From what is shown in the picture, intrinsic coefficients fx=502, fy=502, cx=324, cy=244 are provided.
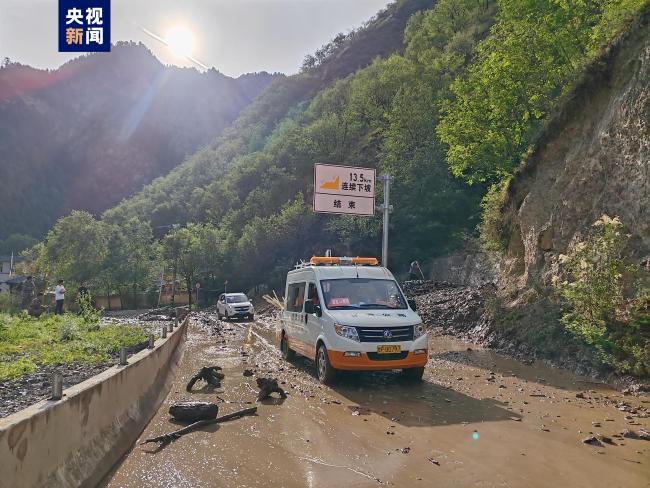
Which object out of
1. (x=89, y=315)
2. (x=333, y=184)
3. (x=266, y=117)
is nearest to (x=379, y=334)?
(x=89, y=315)

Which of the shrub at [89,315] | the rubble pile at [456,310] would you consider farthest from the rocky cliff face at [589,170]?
the shrub at [89,315]

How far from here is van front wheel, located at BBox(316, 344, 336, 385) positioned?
9477 millimetres

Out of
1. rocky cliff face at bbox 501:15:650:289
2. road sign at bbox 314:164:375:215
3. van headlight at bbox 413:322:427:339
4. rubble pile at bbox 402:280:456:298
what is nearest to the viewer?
van headlight at bbox 413:322:427:339

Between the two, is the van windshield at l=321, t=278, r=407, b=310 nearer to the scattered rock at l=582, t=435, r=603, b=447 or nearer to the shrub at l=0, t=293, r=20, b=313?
the scattered rock at l=582, t=435, r=603, b=447

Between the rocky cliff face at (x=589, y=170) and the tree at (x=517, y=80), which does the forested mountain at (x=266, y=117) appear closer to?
the tree at (x=517, y=80)

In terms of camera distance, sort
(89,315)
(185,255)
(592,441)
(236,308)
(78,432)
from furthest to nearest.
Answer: (185,255)
(236,308)
(89,315)
(592,441)
(78,432)

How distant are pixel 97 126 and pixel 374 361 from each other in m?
189

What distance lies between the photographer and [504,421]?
7.12 metres

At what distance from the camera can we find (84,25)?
43.9 feet

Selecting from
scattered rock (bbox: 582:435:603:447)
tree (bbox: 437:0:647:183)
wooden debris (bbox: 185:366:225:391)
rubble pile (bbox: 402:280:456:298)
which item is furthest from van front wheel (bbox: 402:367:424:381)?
rubble pile (bbox: 402:280:456:298)

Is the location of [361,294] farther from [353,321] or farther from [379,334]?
[379,334]

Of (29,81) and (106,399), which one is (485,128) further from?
(29,81)

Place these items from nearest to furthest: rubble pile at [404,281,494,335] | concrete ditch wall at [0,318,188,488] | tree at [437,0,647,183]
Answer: concrete ditch wall at [0,318,188,488] → rubble pile at [404,281,494,335] → tree at [437,0,647,183]

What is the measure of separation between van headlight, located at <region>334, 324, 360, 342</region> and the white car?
20.8 meters
